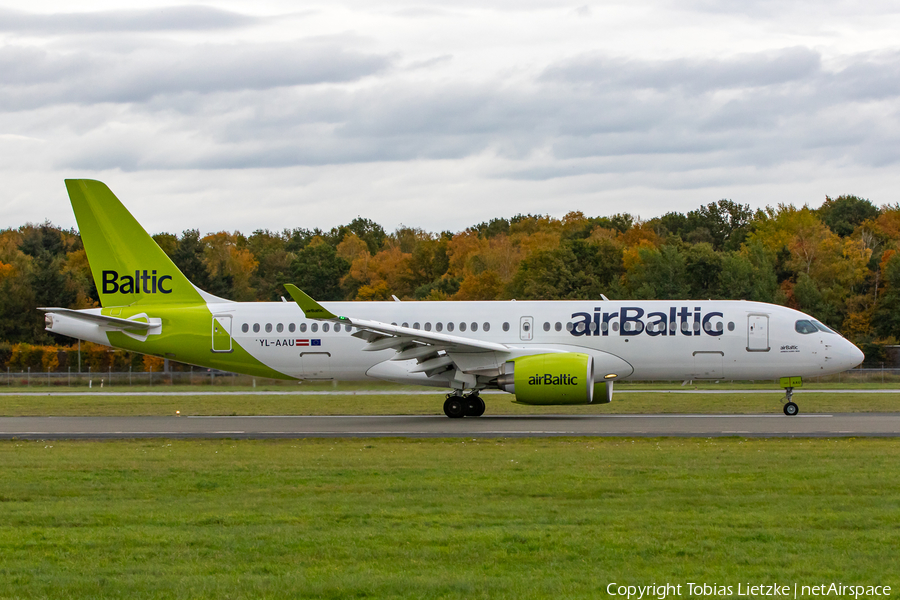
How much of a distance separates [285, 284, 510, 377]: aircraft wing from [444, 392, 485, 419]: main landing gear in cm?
95

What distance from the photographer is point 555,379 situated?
992 inches

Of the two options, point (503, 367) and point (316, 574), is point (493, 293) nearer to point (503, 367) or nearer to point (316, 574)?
point (503, 367)

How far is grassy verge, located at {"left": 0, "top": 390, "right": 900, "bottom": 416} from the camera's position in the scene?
30719 mm

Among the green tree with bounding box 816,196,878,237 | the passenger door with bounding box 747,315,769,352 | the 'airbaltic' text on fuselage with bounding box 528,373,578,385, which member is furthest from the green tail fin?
the green tree with bounding box 816,196,878,237

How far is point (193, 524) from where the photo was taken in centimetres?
1105

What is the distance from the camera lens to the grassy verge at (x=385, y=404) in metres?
30.7

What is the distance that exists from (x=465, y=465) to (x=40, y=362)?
5837 centimetres

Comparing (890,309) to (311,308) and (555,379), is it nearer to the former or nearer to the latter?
(555,379)

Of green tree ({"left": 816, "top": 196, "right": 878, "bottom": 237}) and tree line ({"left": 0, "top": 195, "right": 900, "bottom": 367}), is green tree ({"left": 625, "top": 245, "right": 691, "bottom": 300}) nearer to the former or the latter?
tree line ({"left": 0, "top": 195, "right": 900, "bottom": 367})

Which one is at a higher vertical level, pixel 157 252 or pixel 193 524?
pixel 157 252

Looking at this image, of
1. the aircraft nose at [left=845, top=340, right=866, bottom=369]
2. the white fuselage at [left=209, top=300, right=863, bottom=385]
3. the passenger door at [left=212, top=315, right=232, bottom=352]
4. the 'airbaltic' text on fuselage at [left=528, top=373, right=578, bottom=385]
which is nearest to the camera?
the 'airbaltic' text on fuselage at [left=528, top=373, right=578, bottom=385]

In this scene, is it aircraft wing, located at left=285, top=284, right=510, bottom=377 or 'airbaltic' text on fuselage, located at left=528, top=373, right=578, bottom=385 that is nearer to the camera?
'airbaltic' text on fuselage, located at left=528, top=373, right=578, bottom=385

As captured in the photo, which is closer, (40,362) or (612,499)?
(612,499)

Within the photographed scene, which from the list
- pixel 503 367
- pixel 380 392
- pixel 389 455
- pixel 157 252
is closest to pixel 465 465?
pixel 389 455
